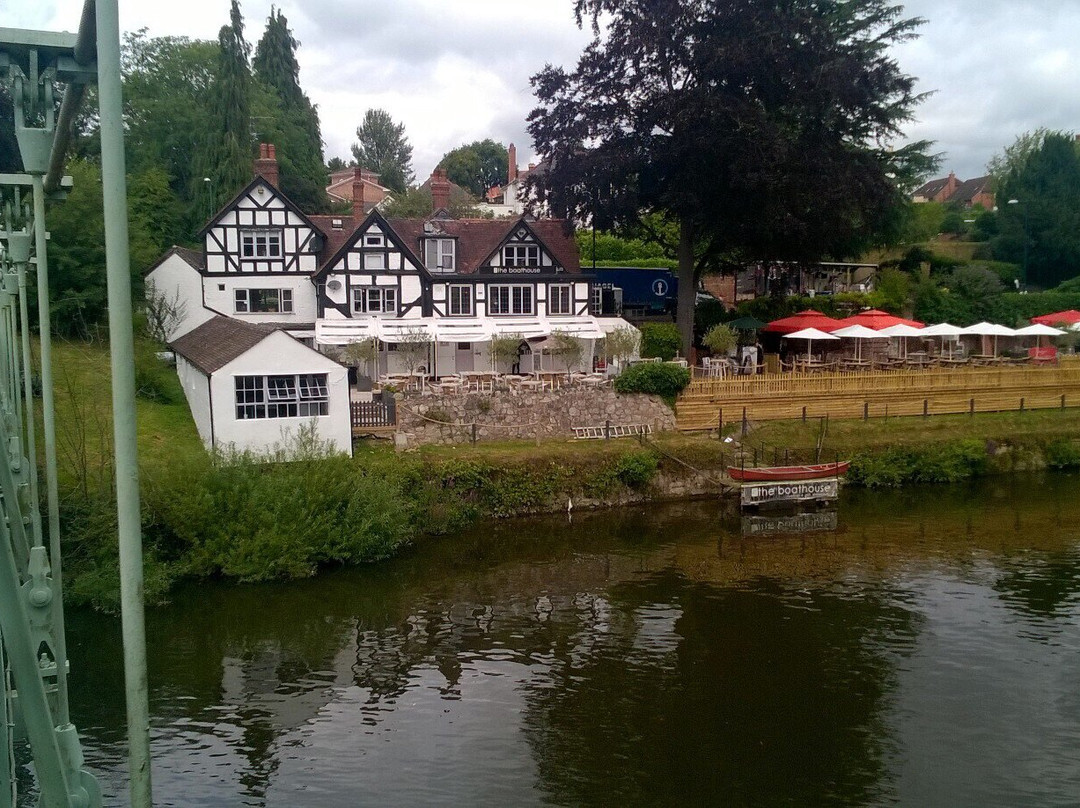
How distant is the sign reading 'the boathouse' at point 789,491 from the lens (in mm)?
28781

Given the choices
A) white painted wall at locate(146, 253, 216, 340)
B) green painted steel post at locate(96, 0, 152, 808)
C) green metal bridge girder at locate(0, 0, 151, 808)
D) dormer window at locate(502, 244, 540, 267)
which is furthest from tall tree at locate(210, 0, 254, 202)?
green painted steel post at locate(96, 0, 152, 808)

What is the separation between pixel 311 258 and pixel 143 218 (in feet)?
32.0

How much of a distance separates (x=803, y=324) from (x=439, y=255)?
14.8 metres

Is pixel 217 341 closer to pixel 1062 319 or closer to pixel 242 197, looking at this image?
pixel 242 197

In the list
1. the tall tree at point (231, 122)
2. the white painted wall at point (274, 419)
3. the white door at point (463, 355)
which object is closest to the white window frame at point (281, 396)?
the white painted wall at point (274, 419)

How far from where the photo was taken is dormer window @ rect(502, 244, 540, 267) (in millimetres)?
37094

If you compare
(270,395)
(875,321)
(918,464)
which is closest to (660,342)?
(875,321)

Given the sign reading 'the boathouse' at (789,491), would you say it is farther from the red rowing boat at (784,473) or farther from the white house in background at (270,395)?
the white house in background at (270,395)

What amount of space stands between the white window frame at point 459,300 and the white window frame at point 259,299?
20.3 ft

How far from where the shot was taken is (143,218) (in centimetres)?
4100

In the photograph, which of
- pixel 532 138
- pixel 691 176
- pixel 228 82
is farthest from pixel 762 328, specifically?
pixel 228 82

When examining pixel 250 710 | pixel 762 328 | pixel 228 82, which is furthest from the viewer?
pixel 228 82

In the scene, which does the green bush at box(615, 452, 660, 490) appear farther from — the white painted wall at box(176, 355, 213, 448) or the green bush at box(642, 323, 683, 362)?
the white painted wall at box(176, 355, 213, 448)

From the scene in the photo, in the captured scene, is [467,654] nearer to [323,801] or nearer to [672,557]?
[323,801]
